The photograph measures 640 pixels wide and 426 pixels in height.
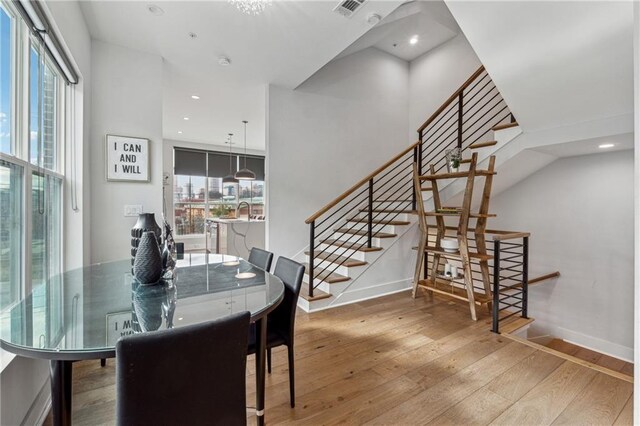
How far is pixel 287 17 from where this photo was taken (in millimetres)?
2479

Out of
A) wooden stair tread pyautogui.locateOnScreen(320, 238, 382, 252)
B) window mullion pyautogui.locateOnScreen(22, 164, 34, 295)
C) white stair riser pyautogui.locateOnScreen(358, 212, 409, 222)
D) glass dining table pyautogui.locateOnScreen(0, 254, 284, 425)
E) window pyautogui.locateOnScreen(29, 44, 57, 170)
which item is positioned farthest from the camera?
white stair riser pyautogui.locateOnScreen(358, 212, 409, 222)

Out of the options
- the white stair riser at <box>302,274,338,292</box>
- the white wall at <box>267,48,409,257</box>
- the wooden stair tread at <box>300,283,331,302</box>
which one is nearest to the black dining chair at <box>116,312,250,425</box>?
the wooden stair tread at <box>300,283,331,302</box>

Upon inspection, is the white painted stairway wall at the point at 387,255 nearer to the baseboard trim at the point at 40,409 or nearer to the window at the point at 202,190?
the baseboard trim at the point at 40,409

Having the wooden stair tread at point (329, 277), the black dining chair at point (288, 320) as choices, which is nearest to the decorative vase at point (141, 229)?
the black dining chair at point (288, 320)

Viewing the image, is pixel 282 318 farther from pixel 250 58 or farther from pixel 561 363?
pixel 250 58

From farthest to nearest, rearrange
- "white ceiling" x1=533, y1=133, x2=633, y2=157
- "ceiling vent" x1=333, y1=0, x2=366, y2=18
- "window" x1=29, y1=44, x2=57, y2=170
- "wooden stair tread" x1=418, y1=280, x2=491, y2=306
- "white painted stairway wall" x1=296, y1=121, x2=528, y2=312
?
"white painted stairway wall" x1=296, y1=121, x2=528, y2=312 < "wooden stair tread" x1=418, y1=280, x2=491, y2=306 < "white ceiling" x1=533, y1=133, x2=633, y2=157 < "ceiling vent" x1=333, y1=0, x2=366, y2=18 < "window" x1=29, y1=44, x2=57, y2=170

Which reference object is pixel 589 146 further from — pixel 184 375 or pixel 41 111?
pixel 41 111

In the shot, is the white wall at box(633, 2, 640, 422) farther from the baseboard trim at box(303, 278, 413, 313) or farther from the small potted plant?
the baseboard trim at box(303, 278, 413, 313)

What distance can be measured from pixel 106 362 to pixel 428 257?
390cm

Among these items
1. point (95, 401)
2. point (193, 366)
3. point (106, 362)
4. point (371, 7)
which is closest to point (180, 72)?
point (371, 7)

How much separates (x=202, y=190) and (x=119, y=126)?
5363mm

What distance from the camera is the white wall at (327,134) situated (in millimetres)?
3982

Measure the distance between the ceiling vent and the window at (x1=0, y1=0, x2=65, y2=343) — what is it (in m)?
2.04

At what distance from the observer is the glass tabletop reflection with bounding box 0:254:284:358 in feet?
3.22
